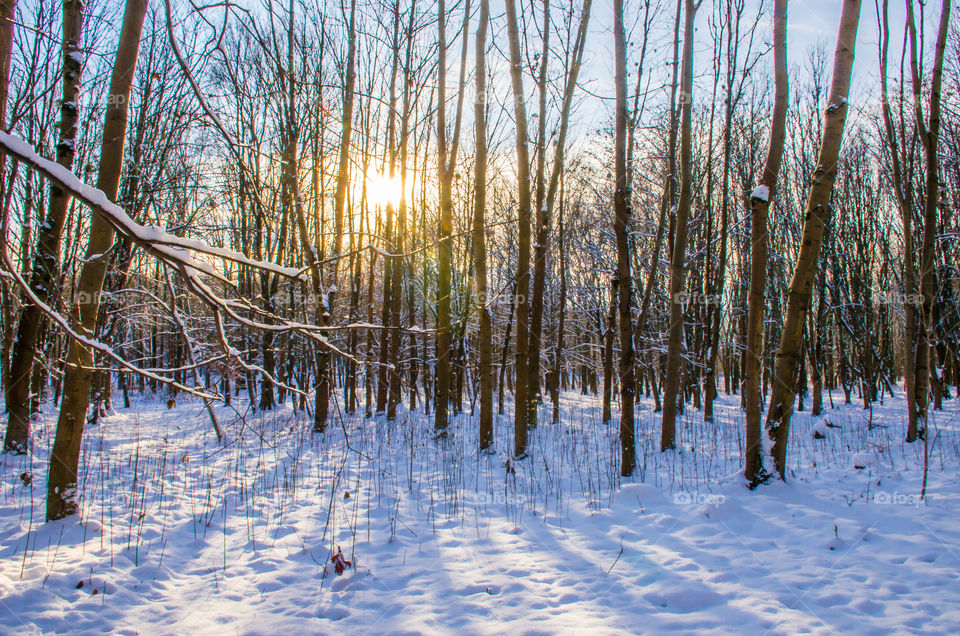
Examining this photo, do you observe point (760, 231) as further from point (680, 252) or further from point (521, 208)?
point (521, 208)

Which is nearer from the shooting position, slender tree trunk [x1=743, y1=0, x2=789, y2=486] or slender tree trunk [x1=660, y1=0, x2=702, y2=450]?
slender tree trunk [x1=743, y1=0, x2=789, y2=486]

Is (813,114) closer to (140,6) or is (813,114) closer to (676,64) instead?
(676,64)

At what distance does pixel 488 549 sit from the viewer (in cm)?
384

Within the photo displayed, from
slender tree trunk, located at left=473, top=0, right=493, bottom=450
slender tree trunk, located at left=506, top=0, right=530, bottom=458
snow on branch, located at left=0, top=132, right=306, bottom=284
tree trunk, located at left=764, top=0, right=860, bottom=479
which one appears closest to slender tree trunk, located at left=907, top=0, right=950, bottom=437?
tree trunk, located at left=764, top=0, right=860, bottom=479

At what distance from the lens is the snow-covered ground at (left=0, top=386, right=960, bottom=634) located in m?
2.84

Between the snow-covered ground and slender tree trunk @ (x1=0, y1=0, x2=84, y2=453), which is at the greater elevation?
slender tree trunk @ (x1=0, y1=0, x2=84, y2=453)

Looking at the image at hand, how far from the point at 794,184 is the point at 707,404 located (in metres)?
8.73

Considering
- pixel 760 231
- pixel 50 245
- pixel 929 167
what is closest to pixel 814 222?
pixel 760 231

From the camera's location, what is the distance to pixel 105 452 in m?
7.66

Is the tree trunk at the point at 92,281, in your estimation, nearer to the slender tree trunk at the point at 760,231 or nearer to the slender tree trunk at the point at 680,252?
the slender tree trunk at the point at 760,231

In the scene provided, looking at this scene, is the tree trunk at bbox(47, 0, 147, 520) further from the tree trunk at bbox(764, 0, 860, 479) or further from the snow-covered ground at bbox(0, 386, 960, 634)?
the tree trunk at bbox(764, 0, 860, 479)

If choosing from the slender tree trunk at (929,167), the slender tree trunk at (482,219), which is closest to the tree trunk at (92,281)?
the slender tree trunk at (482,219)

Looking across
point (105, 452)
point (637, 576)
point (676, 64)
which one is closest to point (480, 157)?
point (676, 64)

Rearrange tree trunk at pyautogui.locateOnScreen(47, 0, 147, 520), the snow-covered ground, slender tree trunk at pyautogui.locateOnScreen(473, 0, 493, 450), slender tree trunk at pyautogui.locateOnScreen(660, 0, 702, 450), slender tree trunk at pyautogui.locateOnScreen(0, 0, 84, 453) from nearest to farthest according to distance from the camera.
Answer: the snow-covered ground < tree trunk at pyautogui.locateOnScreen(47, 0, 147, 520) < slender tree trunk at pyautogui.locateOnScreen(0, 0, 84, 453) < slender tree trunk at pyautogui.locateOnScreen(473, 0, 493, 450) < slender tree trunk at pyautogui.locateOnScreen(660, 0, 702, 450)
